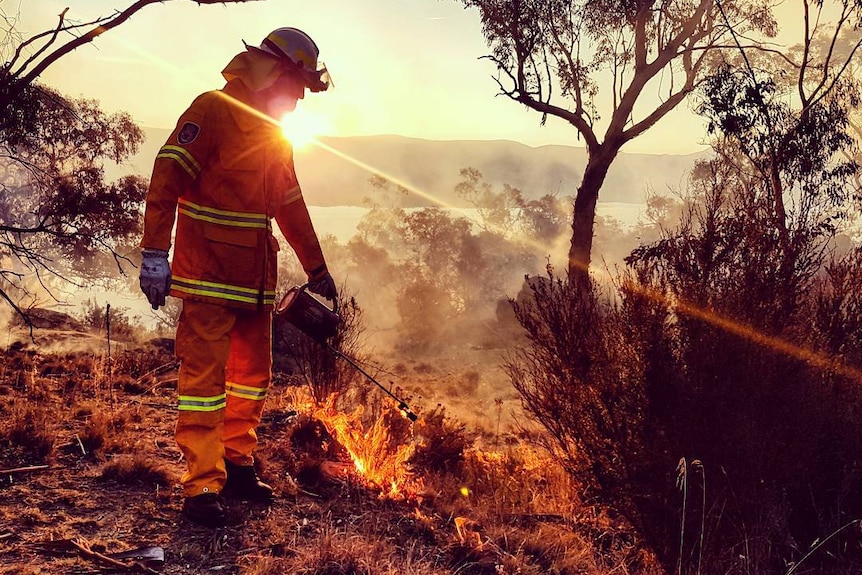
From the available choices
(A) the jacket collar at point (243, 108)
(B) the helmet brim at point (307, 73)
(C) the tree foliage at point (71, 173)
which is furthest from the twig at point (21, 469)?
(C) the tree foliage at point (71, 173)

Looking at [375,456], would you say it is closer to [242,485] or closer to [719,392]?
[242,485]

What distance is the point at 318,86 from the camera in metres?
3.37

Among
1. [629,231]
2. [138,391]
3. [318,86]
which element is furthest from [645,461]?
[629,231]

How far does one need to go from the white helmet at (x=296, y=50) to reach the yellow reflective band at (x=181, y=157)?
2.25 ft

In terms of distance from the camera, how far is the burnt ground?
2631mm

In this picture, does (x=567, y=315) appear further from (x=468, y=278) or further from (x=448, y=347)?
(x=468, y=278)

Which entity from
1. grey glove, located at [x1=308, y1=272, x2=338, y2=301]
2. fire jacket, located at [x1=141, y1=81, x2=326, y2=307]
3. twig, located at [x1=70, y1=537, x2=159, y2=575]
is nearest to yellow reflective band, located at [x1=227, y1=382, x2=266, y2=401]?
fire jacket, located at [x1=141, y1=81, x2=326, y2=307]

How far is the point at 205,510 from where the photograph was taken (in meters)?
2.87

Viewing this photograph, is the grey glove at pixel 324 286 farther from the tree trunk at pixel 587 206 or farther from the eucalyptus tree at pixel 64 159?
the tree trunk at pixel 587 206

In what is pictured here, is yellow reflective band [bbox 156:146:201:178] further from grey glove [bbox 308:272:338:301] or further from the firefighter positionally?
grey glove [bbox 308:272:338:301]

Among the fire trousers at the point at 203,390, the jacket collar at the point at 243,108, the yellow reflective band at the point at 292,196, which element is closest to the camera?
the fire trousers at the point at 203,390

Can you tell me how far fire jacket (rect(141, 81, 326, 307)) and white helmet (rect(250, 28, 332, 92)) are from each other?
0.80 ft

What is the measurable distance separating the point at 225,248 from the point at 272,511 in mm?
1358

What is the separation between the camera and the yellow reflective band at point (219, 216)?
9.76ft
